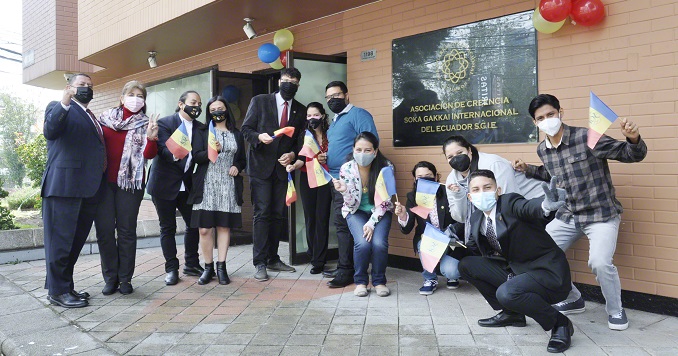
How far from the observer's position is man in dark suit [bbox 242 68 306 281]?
18.2 ft

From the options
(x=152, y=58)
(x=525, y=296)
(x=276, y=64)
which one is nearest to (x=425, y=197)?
(x=525, y=296)

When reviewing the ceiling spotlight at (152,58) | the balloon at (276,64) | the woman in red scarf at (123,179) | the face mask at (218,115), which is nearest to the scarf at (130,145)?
the woman in red scarf at (123,179)

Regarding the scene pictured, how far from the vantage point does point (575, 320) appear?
13.5 ft

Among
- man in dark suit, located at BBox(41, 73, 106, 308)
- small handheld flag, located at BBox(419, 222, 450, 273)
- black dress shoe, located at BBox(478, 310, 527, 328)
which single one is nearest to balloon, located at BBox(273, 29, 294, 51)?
man in dark suit, located at BBox(41, 73, 106, 308)

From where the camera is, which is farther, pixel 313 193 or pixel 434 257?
pixel 313 193

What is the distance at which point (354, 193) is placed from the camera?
196 inches

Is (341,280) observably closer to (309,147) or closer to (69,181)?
(309,147)

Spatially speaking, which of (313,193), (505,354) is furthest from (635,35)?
(313,193)

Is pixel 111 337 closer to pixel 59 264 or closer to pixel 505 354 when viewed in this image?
pixel 59 264

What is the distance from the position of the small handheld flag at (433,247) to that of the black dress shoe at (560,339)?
41.3 inches

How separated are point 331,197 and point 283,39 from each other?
2.57 m

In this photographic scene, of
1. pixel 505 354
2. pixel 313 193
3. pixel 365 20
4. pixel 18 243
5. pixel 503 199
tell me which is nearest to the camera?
pixel 505 354

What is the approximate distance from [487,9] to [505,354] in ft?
10.8

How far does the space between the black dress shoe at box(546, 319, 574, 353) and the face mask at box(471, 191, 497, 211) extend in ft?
2.93
